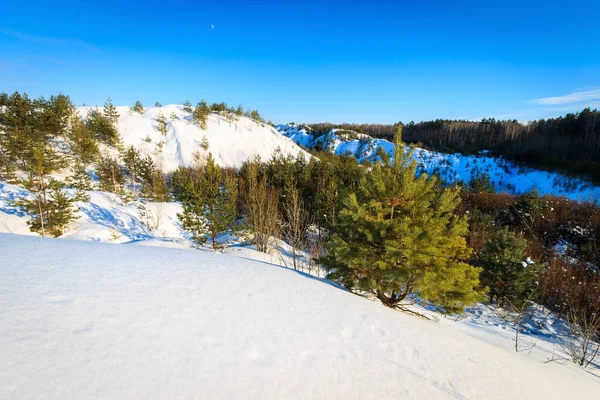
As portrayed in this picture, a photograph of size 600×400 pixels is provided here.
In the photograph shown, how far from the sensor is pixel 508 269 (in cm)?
780

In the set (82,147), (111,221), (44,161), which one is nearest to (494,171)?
(111,221)

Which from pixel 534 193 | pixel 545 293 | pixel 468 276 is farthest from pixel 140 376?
pixel 534 193

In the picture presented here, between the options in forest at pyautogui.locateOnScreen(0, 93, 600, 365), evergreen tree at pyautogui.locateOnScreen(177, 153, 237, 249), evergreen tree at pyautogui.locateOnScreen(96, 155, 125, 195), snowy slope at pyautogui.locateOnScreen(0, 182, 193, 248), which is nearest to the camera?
forest at pyautogui.locateOnScreen(0, 93, 600, 365)

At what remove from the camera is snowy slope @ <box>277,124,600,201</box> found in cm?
3005

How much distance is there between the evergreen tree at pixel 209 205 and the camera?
10.2 m

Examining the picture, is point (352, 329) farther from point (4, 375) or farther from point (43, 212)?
point (43, 212)

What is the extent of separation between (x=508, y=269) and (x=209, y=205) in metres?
11.0

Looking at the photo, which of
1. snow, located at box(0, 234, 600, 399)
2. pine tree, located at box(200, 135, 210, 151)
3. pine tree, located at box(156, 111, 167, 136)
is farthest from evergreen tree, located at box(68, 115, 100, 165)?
snow, located at box(0, 234, 600, 399)

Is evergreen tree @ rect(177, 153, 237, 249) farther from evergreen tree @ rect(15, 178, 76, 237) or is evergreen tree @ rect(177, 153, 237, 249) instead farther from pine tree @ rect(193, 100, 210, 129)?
pine tree @ rect(193, 100, 210, 129)

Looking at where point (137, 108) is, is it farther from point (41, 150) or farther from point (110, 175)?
point (41, 150)

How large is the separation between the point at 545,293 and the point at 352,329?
35.4ft

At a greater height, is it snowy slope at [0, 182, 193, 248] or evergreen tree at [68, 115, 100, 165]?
evergreen tree at [68, 115, 100, 165]

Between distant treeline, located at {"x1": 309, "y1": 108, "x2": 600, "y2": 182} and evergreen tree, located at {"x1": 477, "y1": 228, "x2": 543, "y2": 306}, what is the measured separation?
1765cm

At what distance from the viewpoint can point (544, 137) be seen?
46719mm
